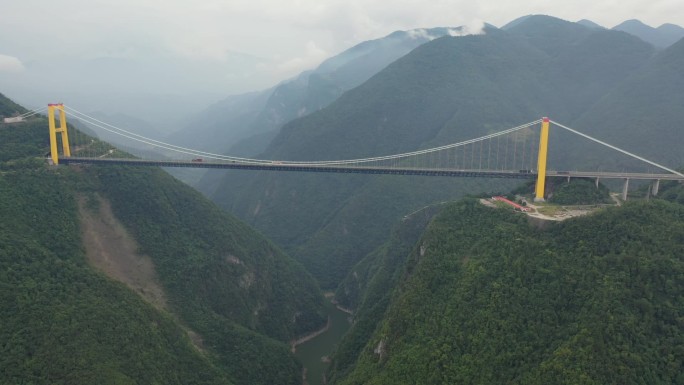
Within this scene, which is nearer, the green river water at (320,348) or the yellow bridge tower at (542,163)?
the yellow bridge tower at (542,163)

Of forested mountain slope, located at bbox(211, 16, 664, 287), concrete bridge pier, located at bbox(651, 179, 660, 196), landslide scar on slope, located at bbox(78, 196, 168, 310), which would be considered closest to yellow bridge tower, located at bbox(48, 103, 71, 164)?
landslide scar on slope, located at bbox(78, 196, 168, 310)

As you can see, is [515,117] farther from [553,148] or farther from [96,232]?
[96,232]

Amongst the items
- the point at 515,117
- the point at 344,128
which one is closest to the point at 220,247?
the point at 344,128

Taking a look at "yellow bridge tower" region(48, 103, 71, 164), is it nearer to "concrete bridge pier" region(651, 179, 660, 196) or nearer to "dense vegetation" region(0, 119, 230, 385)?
"dense vegetation" region(0, 119, 230, 385)

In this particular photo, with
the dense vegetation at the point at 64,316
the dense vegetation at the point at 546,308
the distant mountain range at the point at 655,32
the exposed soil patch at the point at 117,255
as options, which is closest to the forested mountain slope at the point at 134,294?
the dense vegetation at the point at 64,316

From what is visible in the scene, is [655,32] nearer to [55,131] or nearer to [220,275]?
[220,275]

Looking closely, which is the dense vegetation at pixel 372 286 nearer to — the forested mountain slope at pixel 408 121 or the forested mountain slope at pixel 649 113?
the forested mountain slope at pixel 408 121

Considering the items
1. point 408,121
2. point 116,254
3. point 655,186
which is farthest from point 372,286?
point 408,121
